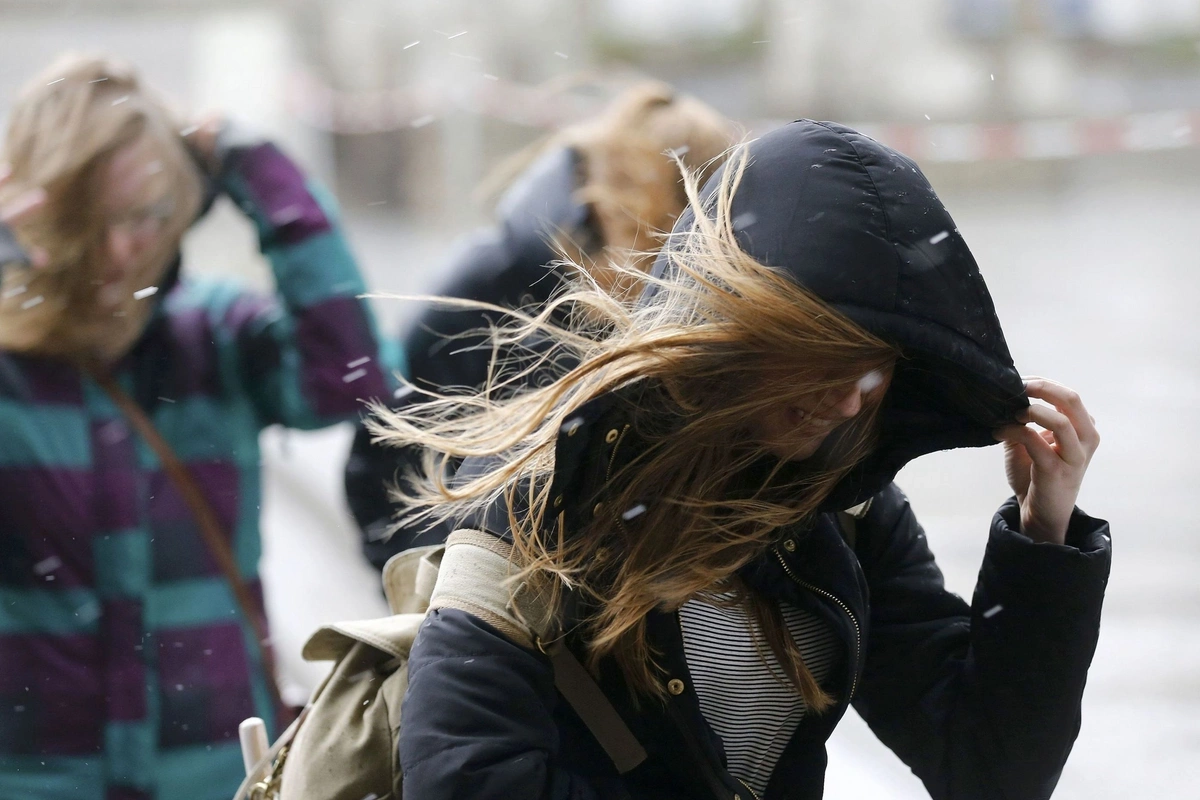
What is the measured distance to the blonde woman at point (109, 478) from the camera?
5.97 feet

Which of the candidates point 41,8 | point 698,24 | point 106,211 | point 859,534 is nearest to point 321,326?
point 106,211

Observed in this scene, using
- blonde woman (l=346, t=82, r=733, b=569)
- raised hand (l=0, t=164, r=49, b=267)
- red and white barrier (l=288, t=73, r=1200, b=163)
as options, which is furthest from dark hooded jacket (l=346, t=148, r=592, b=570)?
red and white barrier (l=288, t=73, r=1200, b=163)

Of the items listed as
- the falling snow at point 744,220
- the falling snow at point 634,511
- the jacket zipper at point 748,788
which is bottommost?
the jacket zipper at point 748,788

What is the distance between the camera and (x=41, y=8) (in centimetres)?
768

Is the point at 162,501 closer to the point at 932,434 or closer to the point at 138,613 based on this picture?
the point at 138,613

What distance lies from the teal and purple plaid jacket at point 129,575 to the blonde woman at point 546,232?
319 millimetres

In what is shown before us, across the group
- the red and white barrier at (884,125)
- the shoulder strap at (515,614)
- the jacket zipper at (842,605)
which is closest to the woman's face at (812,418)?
the jacket zipper at (842,605)

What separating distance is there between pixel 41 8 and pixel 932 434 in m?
8.04

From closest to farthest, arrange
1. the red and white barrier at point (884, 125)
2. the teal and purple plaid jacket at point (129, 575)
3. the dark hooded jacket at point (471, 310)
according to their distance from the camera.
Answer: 1. the teal and purple plaid jacket at point (129, 575)
2. the dark hooded jacket at point (471, 310)
3. the red and white barrier at point (884, 125)

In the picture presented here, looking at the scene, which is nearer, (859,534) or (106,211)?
(859,534)

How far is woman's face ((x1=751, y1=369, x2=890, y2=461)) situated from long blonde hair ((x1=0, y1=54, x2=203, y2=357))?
1229mm

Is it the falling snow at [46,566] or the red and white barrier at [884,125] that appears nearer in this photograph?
the falling snow at [46,566]

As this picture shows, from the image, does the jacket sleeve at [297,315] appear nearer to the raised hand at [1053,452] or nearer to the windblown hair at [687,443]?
the windblown hair at [687,443]

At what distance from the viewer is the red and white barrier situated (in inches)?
287
